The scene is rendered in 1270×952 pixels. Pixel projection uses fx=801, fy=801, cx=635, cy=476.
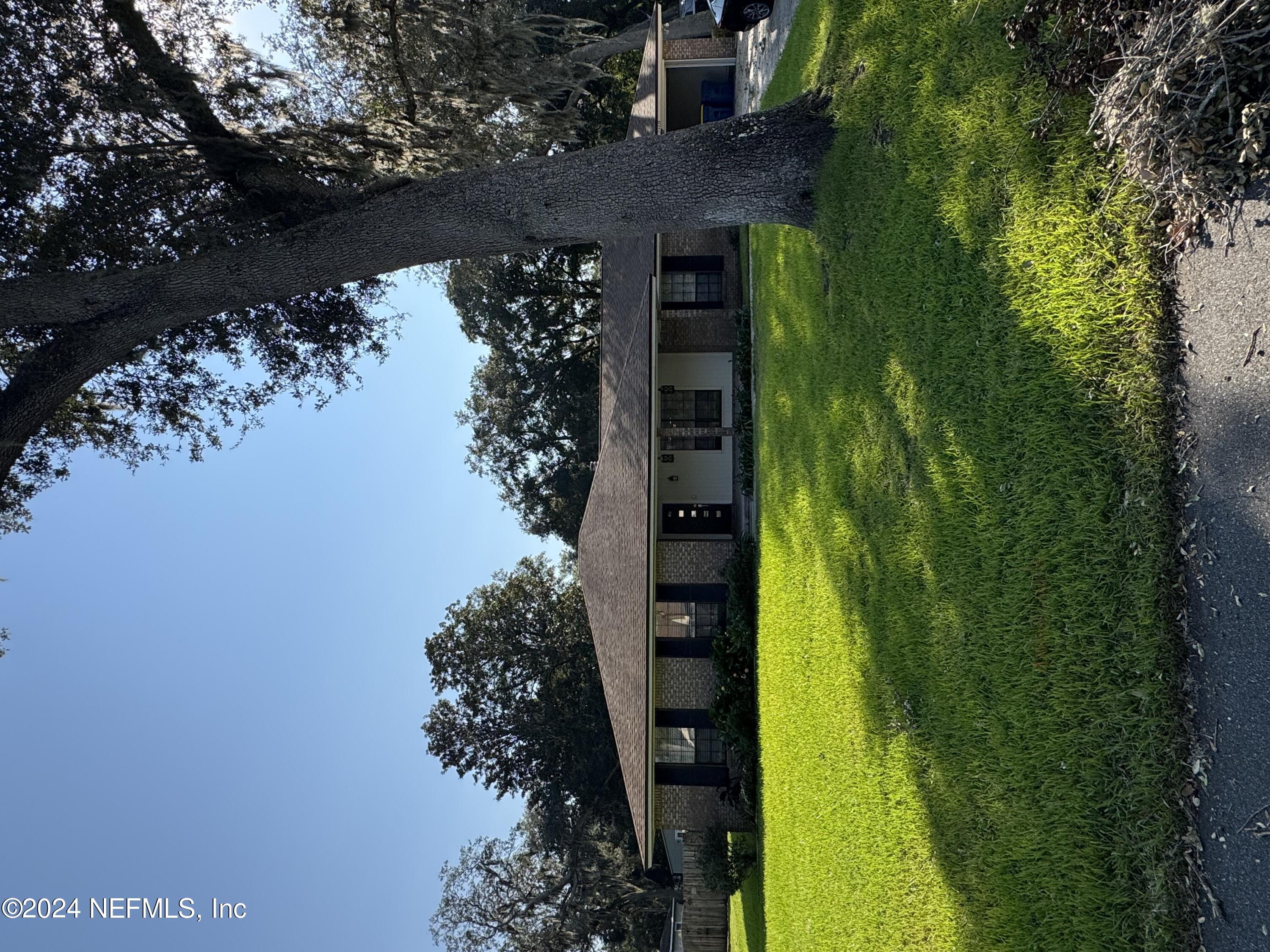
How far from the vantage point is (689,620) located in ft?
58.4

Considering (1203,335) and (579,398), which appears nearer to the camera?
(1203,335)

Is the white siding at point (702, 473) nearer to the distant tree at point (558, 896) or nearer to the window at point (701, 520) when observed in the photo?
the window at point (701, 520)

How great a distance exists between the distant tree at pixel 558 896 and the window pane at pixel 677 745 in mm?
13253

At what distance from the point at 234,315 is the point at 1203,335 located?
13238 millimetres

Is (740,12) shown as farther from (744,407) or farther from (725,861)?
(725,861)

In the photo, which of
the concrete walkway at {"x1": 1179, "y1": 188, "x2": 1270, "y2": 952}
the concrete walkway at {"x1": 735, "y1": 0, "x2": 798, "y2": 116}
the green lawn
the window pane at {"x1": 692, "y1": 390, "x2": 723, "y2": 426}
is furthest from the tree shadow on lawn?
the window pane at {"x1": 692, "y1": 390, "x2": 723, "y2": 426}

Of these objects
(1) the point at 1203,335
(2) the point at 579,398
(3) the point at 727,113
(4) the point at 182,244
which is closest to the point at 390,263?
(4) the point at 182,244

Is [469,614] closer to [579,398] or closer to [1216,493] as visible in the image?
[579,398]

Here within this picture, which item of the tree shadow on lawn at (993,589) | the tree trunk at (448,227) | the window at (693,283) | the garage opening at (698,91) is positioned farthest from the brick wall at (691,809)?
the garage opening at (698,91)

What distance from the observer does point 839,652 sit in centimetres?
904

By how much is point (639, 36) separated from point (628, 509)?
16504 millimetres

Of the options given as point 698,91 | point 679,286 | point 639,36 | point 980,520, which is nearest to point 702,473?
point 679,286

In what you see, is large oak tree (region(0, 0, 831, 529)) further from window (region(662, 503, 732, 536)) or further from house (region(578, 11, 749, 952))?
window (region(662, 503, 732, 536))

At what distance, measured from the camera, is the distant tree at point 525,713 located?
28.6 m
